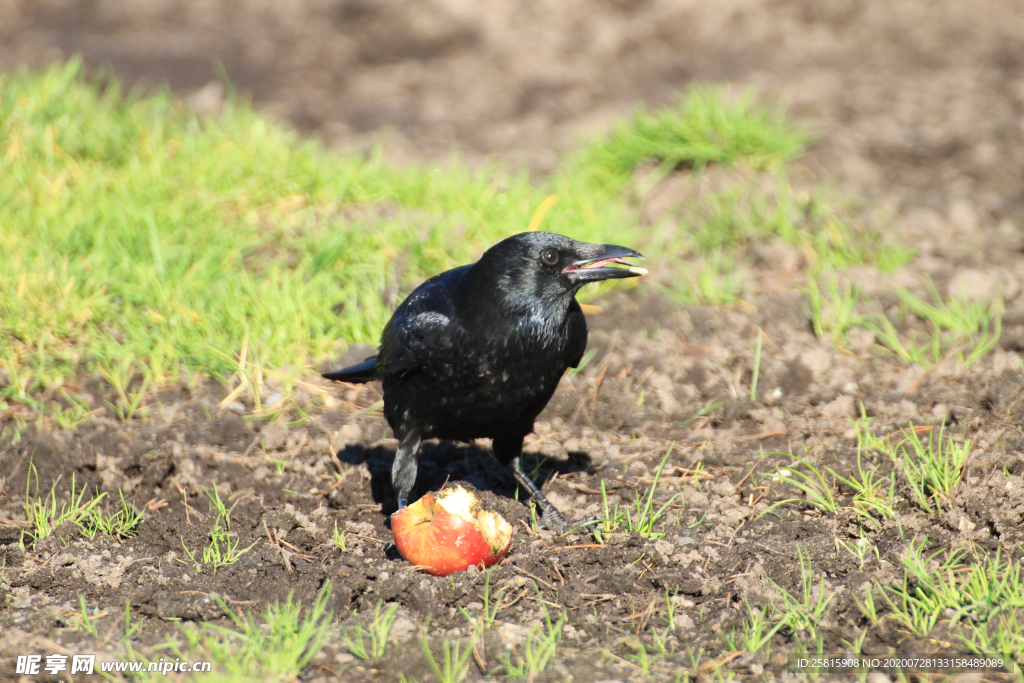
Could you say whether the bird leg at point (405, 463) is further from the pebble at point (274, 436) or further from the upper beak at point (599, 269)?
the upper beak at point (599, 269)

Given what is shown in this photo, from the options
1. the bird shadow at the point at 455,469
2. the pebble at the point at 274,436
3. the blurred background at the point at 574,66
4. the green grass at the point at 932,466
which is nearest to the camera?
the green grass at the point at 932,466

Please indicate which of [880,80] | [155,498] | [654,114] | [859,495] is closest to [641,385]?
[859,495]

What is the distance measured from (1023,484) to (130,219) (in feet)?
15.0

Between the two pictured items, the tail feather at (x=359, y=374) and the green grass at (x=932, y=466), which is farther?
the tail feather at (x=359, y=374)

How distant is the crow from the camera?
10.3ft

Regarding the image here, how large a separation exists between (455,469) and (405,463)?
1.82ft

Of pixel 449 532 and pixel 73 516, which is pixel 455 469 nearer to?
pixel 449 532

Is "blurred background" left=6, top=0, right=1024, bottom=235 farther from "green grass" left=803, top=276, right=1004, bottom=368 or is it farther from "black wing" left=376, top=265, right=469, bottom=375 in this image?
"black wing" left=376, top=265, right=469, bottom=375

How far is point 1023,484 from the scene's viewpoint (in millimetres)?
3053

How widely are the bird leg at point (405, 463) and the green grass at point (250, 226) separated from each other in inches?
35.9

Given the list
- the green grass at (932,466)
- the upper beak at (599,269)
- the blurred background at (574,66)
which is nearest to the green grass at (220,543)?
the upper beak at (599,269)

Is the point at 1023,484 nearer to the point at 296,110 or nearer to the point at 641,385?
the point at 641,385

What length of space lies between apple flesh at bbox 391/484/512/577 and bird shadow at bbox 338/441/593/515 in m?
0.60

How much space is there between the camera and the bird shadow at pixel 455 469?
3.73 m
